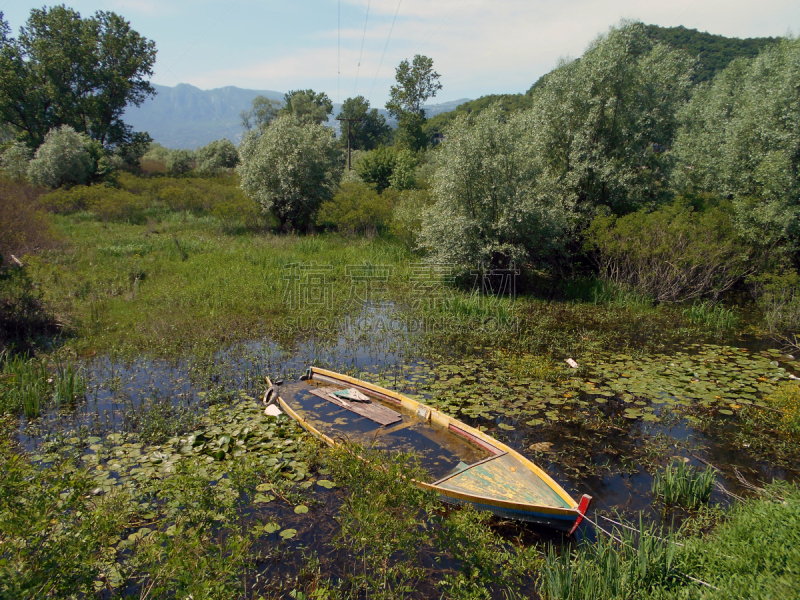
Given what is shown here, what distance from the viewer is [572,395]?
7.59 meters

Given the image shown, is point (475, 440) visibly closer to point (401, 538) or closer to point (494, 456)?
point (494, 456)

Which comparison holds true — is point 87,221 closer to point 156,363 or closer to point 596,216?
point 156,363

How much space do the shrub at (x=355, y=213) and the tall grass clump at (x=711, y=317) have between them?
1180cm

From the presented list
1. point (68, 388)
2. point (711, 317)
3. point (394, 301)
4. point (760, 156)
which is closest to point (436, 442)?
point (68, 388)

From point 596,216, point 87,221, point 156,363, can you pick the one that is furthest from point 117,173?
point 596,216

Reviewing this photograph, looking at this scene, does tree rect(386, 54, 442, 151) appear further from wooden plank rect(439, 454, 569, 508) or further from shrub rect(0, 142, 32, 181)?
wooden plank rect(439, 454, 569, 508)

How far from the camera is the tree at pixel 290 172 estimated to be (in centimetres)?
1934

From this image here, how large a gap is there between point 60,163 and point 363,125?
139 feet

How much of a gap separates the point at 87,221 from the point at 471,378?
18483 mm

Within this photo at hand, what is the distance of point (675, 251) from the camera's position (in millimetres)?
12664

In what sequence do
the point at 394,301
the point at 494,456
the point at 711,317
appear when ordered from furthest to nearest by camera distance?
the point at 394,301, the point at 711,317, the point at 494,456

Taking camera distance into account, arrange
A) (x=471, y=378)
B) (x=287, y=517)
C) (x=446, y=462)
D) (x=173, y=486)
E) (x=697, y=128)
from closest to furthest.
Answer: (x=173, y=486) < (x=287, y=517) < (x=446, y=462) < (x=471, y=378) < (x=697, y=128)

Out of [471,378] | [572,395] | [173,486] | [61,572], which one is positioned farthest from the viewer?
[471,378]

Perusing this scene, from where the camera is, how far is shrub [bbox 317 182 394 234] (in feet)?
63.5
